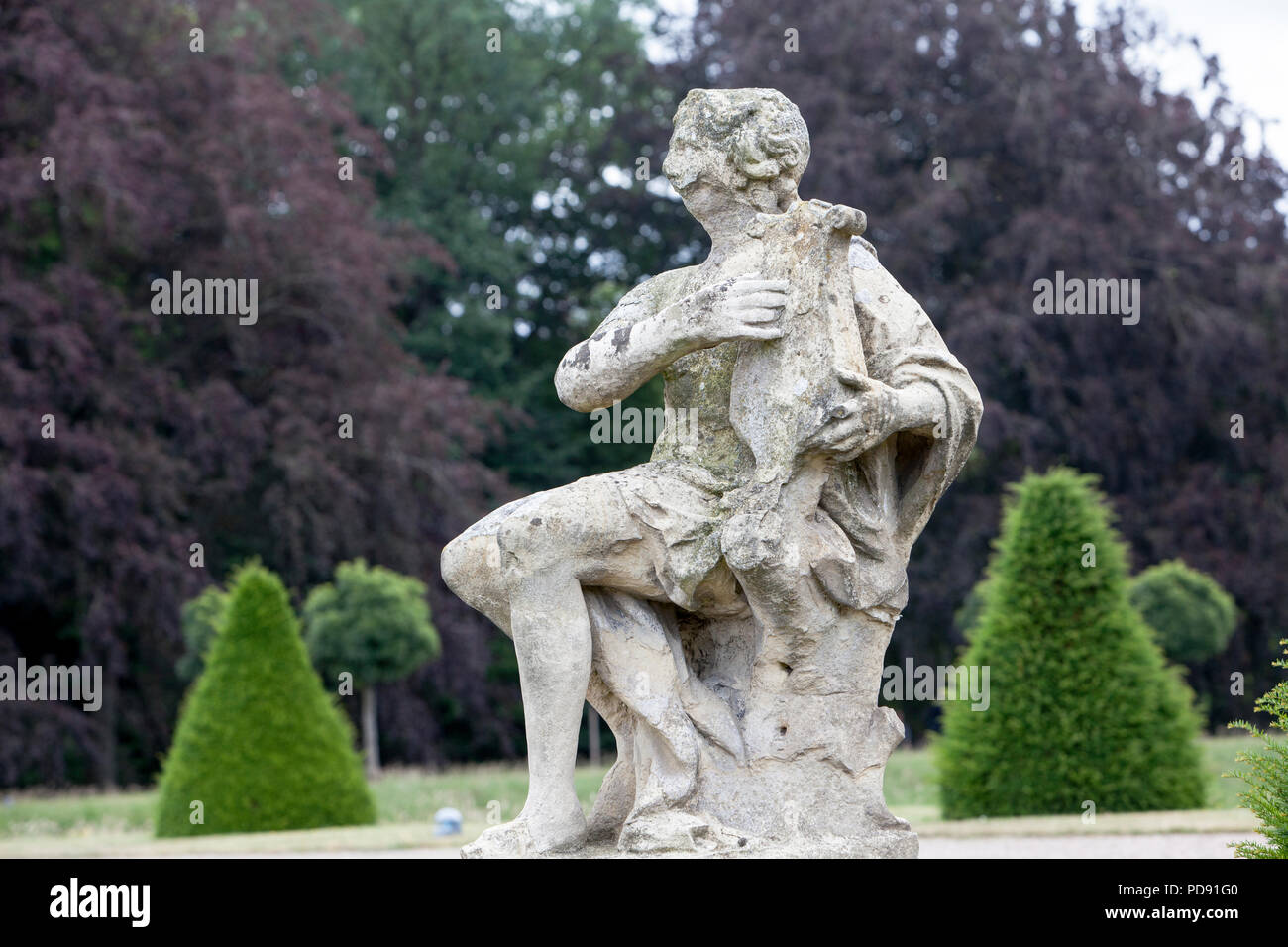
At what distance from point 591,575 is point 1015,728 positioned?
5981 mm

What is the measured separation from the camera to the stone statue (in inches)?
203

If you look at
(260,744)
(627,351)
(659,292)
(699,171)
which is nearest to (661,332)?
(627,351)

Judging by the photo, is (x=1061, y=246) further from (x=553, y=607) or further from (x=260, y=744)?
(x=553, y=607)

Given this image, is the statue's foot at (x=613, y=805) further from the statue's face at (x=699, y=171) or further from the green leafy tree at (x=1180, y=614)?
the green leafy tree at (x=1180, y=614)

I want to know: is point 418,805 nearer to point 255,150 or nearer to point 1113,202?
point 255,150

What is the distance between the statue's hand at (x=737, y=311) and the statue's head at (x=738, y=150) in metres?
0.47

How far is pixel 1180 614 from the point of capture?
583 inches

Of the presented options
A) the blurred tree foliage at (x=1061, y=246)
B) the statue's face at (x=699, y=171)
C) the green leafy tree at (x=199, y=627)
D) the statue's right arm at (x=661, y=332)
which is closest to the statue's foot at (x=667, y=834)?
the statue's right arm at (x=661, y=332)

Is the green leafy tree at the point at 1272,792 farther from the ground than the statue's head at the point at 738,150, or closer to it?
closer to it

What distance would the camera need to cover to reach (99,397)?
1839 cm

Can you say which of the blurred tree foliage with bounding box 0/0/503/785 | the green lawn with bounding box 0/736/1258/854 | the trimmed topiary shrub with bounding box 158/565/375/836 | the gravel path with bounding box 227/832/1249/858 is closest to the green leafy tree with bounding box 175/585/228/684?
the green lawn with bounding box 0/736/1258/854

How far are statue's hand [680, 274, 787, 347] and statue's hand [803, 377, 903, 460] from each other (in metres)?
0.33

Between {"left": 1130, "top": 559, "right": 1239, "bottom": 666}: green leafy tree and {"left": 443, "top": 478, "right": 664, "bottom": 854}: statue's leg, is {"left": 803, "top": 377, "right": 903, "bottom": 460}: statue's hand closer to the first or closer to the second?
{"left": 443, "top": 478, "right": 664, "bottom": 854}: statue's leg

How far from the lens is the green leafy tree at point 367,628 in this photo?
611 inches
